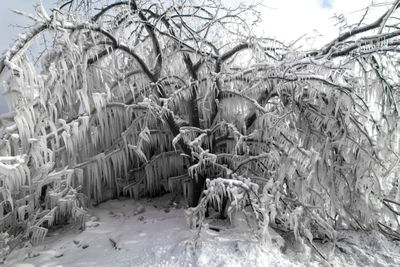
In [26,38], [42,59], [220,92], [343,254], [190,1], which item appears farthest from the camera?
[190,1]

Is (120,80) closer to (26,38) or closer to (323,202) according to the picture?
(26,38)

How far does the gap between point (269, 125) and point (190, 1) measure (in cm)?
253

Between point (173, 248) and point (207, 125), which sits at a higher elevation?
point (207, 125)

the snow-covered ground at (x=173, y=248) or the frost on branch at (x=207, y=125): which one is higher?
the frost on branch at (x=207, y=125)

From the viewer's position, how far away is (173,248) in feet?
10.0

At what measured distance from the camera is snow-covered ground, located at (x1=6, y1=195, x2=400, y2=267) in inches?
114

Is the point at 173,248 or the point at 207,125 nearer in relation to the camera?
the point at 173,248

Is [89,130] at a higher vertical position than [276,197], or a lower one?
higher

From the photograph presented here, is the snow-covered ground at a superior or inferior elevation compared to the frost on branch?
inferior

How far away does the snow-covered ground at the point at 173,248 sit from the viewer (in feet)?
9.50

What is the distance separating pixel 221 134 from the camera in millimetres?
4262

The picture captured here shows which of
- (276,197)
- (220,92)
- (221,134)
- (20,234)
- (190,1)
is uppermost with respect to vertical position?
(190,1)

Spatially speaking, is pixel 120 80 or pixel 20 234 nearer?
pixel 20 234

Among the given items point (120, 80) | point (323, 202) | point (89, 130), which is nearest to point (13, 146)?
point (89, 130)
